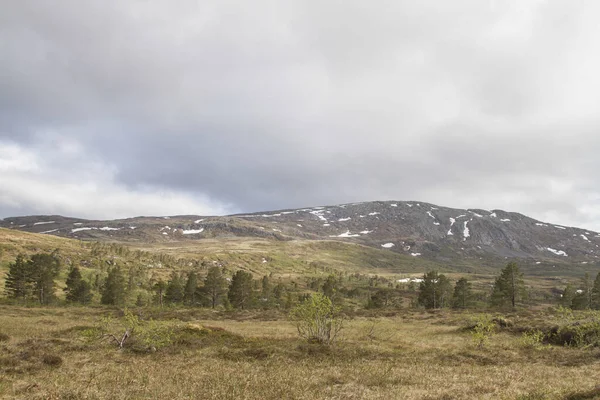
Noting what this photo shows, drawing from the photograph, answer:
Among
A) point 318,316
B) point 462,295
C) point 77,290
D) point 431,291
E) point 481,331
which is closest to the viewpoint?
point 318,316

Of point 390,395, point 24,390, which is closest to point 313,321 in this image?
point 390,395

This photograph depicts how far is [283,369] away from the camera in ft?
71.8

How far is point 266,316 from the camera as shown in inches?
2630

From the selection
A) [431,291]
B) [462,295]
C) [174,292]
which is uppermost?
[431,291]

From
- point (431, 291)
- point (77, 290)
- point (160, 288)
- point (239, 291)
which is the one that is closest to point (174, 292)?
point (160, 288)

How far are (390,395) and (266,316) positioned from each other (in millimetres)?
53574

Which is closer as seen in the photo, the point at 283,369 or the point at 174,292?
the point at 283,369

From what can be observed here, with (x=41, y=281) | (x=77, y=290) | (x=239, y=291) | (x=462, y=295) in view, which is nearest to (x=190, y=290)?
(x=239, y=291)

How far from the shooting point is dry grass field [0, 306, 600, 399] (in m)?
15.8

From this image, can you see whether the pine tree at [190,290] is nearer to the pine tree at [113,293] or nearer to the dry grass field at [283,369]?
the pine tree at [113,293]

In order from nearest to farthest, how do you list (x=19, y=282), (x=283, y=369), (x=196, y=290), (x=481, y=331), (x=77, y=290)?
1. (x=283, y=369)
2. (x=481, y=331)
3. (x=19, y=282)
4. (x=77, y=290)
5. (x=196, y=290)

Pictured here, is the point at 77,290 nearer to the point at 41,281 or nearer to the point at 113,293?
the point at 41,281

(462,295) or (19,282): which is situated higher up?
(462,295)

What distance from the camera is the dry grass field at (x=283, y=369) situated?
51.8ft
